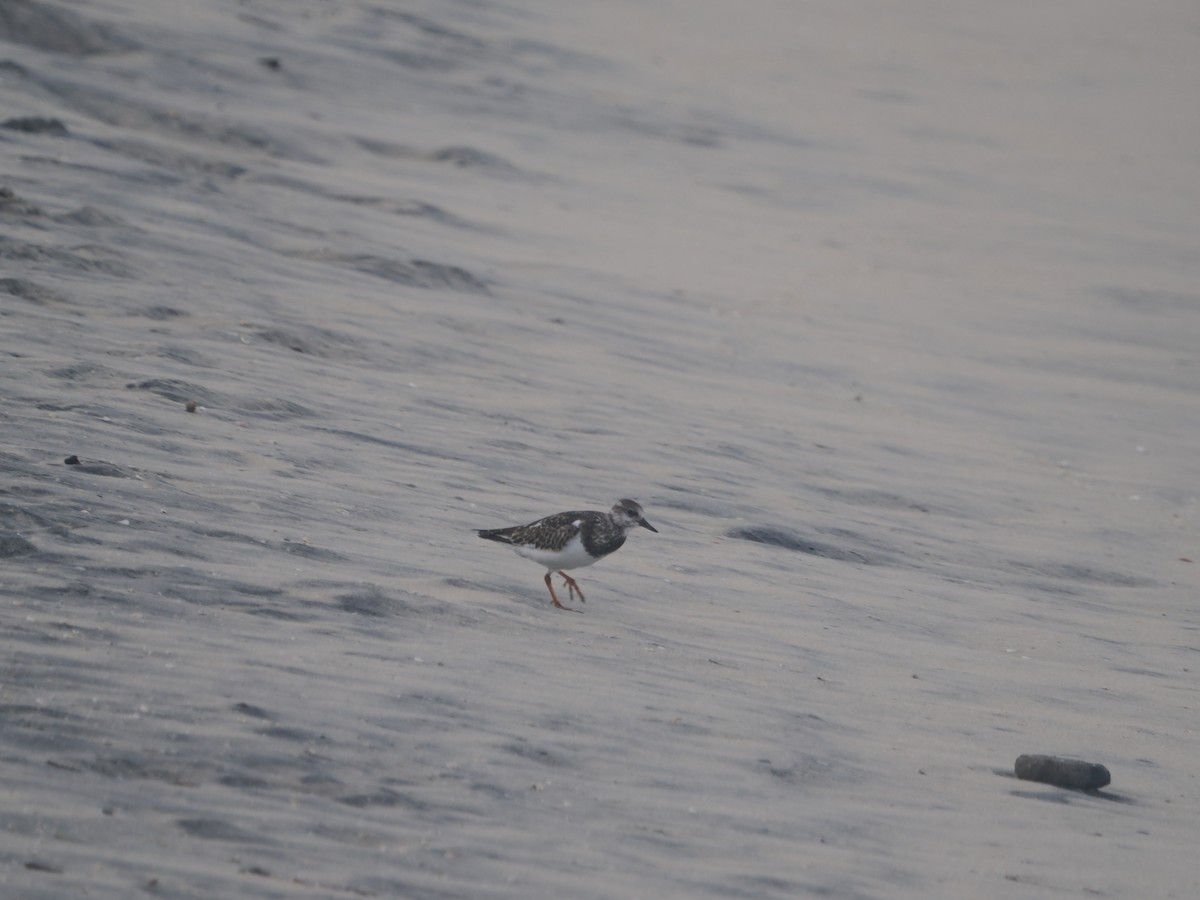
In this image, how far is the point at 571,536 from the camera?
663 cm

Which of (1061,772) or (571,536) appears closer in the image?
(1061,772)

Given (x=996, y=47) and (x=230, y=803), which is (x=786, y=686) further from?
(x=996, y=47)

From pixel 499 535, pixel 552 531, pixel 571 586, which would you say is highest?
pixel 552 531

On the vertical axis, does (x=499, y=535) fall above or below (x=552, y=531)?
below

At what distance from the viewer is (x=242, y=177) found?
15.1m

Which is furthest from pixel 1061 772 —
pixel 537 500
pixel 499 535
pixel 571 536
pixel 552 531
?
pixel 537 500

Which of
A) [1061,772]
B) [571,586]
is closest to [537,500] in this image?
[571,586]

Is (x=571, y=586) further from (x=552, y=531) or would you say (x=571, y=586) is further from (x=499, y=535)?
(x=552, y=531)

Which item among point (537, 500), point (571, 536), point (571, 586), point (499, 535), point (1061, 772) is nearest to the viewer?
point (1061, 772)

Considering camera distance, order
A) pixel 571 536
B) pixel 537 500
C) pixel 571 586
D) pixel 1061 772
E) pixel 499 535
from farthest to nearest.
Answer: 1. pixel 537 500
2. pixel 571 586
3. pixel 499 535
4. pixel 571 536
5. pixel 1061 772

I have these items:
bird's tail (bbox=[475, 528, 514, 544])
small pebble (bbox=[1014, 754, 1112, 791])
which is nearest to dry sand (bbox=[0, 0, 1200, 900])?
small pebble (bbox=[1014, 754, 1112, 791])

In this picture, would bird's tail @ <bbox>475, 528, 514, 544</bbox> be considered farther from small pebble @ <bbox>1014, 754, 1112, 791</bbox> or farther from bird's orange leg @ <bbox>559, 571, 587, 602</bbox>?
small pebble @ <bbox>1014, 754, 1112, 791</bbox>

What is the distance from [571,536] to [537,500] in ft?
6.32

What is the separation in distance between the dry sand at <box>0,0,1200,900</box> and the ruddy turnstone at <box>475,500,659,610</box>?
259 mm
